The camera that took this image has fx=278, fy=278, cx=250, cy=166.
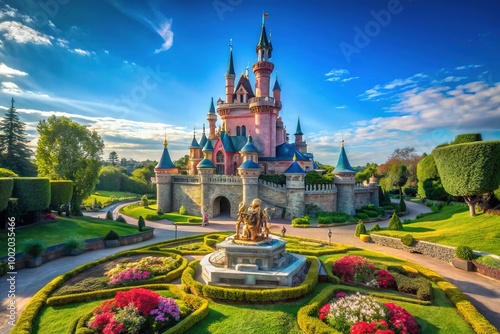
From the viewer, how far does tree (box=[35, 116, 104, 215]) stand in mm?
31688

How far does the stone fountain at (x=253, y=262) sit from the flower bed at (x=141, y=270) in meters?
2.39

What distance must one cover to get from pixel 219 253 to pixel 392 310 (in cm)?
823

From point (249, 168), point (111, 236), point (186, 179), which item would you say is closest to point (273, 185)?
point (249, 168)

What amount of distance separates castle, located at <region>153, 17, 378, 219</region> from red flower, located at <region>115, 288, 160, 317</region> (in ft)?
82.4

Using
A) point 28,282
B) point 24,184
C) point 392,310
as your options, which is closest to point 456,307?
point 392,310

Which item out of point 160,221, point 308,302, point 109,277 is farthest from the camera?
point 160,221

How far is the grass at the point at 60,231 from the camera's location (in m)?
20.2

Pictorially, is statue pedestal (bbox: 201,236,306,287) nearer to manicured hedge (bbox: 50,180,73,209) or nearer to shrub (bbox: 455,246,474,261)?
shrub (bbox: 455,246,474,261)

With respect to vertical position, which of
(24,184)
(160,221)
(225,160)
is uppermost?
(225,160)

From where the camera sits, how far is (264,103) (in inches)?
1656

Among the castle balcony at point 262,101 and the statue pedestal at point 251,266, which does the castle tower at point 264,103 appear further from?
the statue pedestal at point 251,266

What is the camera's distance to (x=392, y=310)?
9.79 metres

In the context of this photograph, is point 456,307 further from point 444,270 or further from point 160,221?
point 160,221

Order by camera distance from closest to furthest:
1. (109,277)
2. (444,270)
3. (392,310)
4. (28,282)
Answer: (392,310), (109,277), (28,282), (444,270)
